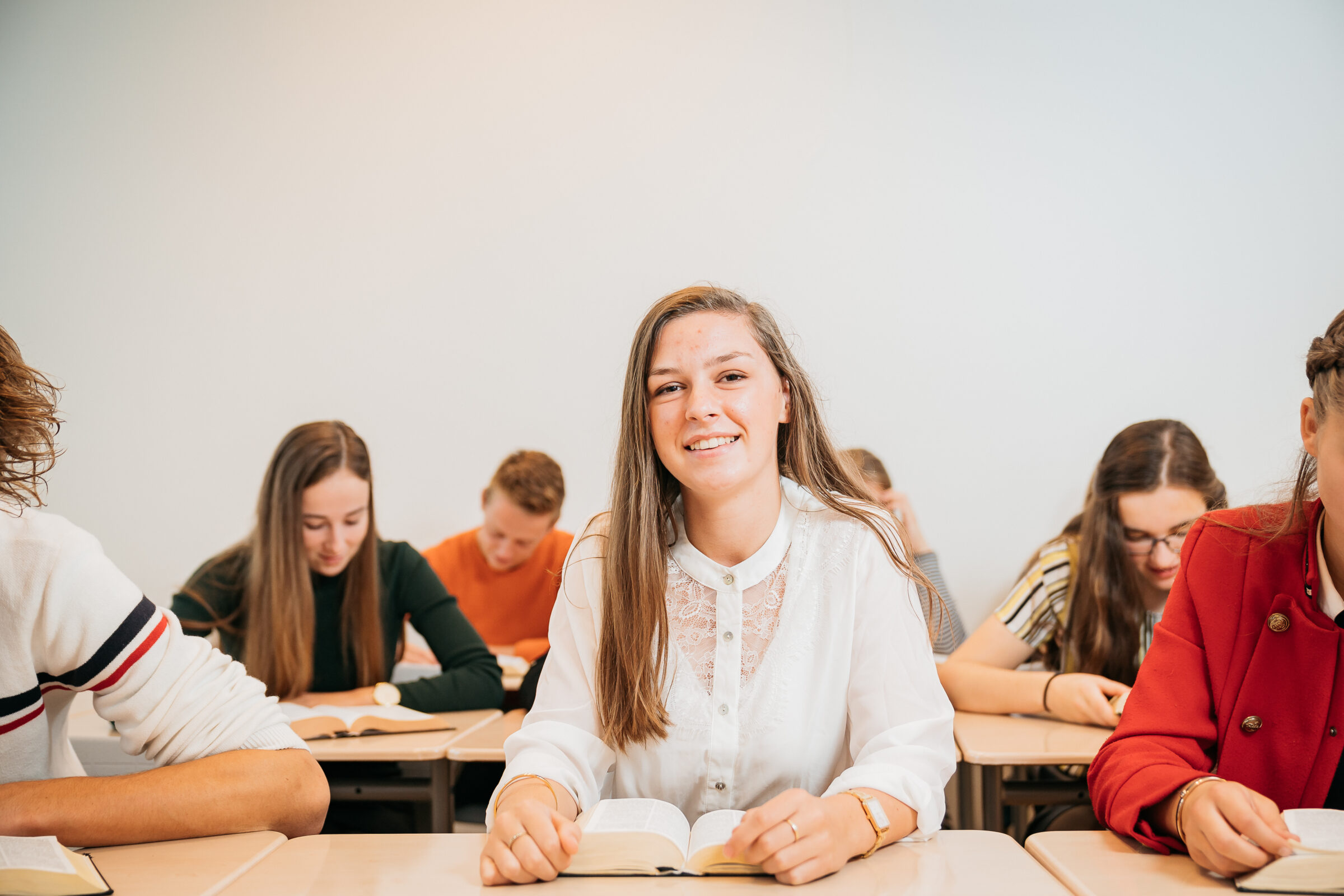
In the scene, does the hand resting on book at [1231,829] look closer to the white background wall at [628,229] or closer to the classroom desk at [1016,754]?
the classroom desk at [1016,754]

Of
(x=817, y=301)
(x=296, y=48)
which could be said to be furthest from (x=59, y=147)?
(x=817, y=301)

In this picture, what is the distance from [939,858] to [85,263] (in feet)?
14.7

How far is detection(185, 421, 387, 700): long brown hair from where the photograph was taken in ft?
7.80

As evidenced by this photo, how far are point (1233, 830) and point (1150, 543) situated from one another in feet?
4.50

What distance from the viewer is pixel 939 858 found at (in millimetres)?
1074

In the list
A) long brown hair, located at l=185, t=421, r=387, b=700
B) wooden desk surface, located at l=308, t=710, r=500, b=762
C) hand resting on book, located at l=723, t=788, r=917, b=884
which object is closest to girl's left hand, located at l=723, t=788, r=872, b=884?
hand resting on book, located at l=723, t=788, r=917, b=884

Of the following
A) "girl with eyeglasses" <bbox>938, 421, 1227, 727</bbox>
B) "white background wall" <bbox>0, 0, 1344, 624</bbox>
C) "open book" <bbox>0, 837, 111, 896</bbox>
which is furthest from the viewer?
"white background wall" <bbox>0, 0, 1344, 624</bbox>

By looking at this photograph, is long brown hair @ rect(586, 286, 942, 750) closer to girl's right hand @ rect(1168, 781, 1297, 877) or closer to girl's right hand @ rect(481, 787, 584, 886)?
girl's right hand @ rect(481, 787, 584, 886)

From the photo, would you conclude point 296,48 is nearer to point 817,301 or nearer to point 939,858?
point 817,301

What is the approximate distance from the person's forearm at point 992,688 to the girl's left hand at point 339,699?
4.43ft

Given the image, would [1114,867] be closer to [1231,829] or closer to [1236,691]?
[1231,829]

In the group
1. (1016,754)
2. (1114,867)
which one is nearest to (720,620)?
(1114,867)

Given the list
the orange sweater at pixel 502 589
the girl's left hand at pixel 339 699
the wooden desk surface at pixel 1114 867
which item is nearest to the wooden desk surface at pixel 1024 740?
the wooden desk surface at pixel 1114 867

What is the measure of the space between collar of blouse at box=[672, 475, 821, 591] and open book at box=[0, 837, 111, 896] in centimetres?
82
